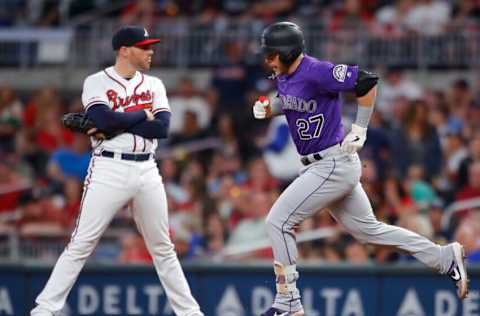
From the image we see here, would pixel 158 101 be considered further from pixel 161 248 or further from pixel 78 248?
pixel 78 248

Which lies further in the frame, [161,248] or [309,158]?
[161,248]

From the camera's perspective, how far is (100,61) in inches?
647

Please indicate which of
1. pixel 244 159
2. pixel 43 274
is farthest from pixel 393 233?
pixel 244 159

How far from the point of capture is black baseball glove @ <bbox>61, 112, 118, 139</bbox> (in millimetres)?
8781

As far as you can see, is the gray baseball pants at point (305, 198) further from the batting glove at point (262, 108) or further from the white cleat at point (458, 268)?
the white cleat at point (458, 268)

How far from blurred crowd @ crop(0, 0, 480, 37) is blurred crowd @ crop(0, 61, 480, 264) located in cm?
81

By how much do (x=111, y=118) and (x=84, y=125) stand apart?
226mm

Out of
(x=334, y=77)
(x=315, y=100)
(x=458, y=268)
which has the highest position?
(x=334, y=77)

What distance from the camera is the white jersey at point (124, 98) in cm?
884

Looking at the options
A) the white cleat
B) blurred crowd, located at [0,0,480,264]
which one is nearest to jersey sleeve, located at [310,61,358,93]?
the white cleat

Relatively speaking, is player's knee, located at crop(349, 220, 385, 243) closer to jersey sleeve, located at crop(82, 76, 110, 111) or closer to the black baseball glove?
the black baseball glove

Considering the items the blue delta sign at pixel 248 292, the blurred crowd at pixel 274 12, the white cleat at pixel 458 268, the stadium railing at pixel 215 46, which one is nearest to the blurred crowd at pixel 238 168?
the stadium railing at pixel 215 46

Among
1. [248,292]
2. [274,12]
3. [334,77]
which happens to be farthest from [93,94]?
[274,12]

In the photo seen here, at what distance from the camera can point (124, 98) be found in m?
8.91
